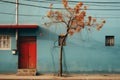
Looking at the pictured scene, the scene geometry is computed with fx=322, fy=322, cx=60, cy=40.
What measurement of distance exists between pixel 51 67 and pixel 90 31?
13.4 ft

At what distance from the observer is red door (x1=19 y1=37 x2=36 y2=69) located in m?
25.2

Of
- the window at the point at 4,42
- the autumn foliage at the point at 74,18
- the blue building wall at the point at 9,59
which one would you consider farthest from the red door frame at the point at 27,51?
the autumn foliage at the point at 74,18

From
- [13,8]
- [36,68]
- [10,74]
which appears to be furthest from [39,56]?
[13,8]

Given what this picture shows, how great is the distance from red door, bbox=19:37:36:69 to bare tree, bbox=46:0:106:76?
241 cm

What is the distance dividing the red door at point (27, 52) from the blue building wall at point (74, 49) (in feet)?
1.48

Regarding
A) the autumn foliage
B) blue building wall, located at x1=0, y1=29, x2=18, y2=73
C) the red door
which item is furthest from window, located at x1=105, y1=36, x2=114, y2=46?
blue building wall, located at x1=0, y1=29, x2=18, y2=73

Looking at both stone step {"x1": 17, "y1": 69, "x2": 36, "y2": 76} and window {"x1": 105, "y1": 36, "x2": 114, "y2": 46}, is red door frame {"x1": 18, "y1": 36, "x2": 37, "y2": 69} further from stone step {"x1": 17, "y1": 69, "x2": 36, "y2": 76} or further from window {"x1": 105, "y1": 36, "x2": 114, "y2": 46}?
window {"x1": 105, "y1": 36, "x2": 114, "y2": 46}

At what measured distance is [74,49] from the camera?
24891 millimetres

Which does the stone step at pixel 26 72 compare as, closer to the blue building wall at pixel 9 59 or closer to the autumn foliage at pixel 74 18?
the blue building wall at pixel 9 59

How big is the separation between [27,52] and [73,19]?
15.7ft

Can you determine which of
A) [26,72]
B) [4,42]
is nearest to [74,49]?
[26,72]

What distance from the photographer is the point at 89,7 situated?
2503 cm

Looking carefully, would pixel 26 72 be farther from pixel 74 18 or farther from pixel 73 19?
pixel 74 18

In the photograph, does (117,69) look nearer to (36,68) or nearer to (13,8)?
(36,68)
